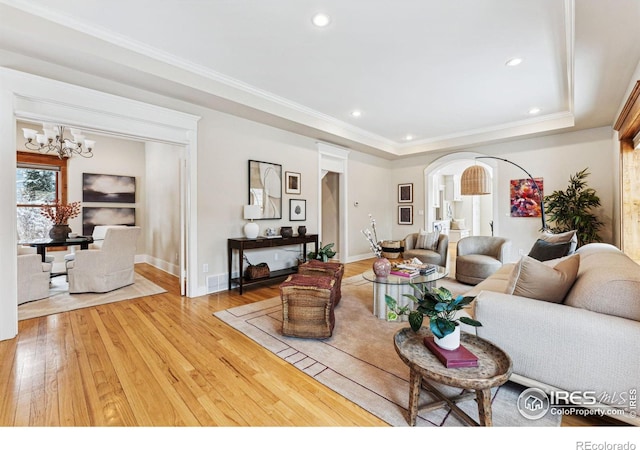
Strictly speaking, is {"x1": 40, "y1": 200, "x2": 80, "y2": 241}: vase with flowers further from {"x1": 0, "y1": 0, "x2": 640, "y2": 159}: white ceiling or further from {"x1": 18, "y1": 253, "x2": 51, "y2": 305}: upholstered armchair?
{"x1": 0, "y1": 0, "x2": 640, "y2": 159}: white ceiling

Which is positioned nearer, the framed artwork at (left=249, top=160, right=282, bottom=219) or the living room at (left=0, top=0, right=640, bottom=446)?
the living room at (left=0, top=0, right=640, bottom=446)

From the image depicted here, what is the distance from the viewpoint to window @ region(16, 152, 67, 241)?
204 inches

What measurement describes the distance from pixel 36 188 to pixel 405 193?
809 cm

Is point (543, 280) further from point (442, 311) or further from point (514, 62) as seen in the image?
point (514, 62)

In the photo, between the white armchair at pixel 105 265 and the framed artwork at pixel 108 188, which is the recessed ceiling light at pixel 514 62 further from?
the framed artwork at pixel 108 188

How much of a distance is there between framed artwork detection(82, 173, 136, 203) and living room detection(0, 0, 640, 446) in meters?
0.16

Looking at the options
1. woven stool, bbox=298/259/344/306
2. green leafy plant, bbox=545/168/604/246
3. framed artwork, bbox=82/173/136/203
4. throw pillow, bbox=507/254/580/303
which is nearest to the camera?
throw pillow, bbox=507/254/580/303

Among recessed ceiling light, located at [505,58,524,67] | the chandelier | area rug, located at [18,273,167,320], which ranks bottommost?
area rug, located at [18,273,167,320]

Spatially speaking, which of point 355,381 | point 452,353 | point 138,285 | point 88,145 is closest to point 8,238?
point 138,285

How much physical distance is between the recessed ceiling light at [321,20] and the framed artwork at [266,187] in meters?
2.40

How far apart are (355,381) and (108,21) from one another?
371 centimetres

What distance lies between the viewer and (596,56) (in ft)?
8.61

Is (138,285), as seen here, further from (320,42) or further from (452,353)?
(452,353)

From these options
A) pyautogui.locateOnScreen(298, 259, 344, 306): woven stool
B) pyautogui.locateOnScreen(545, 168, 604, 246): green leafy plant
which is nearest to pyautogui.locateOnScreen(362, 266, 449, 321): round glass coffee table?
pyautogui.locateOnScreen(298, 259, 344, 306): woven stool
